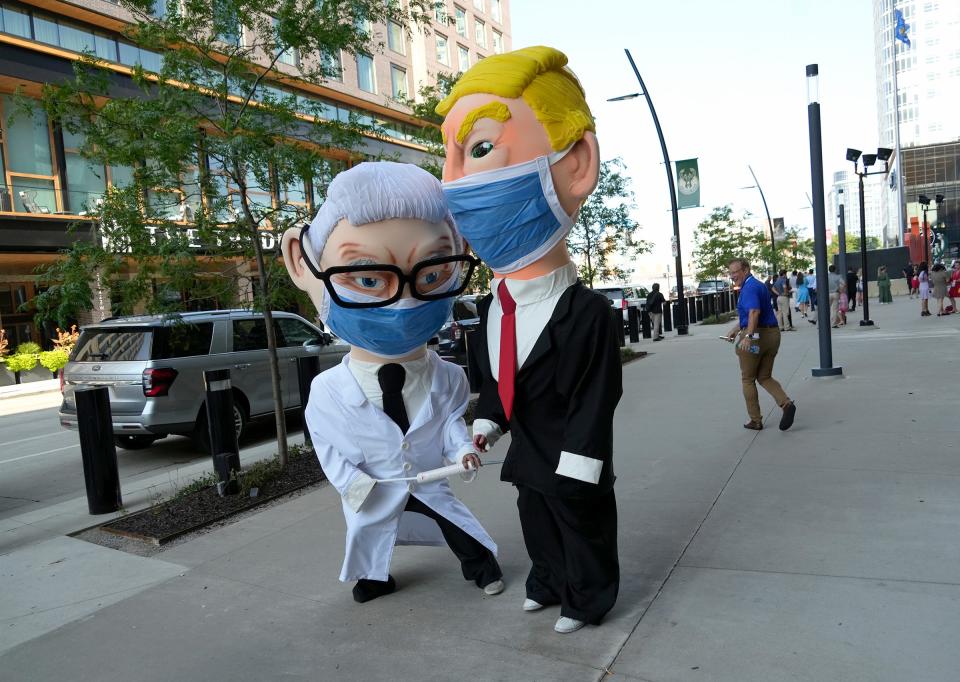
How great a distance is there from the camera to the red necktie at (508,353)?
3139 millimetres

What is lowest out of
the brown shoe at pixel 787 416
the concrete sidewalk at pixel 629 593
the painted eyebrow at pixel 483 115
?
the concrete sidewalk at pixel 629 593

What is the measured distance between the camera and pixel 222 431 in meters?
5.82

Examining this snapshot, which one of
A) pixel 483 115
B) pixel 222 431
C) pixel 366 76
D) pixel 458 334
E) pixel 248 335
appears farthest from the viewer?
pixel 366 76

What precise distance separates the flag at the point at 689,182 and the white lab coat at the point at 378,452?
15.4m

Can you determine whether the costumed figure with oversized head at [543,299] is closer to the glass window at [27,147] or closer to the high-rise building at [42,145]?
the high-rise building at [42,145]

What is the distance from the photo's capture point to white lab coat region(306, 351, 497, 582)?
353 centimetres

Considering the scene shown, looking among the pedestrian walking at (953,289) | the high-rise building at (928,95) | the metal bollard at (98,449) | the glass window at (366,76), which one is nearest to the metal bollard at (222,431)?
the metal bollard at (98,449)

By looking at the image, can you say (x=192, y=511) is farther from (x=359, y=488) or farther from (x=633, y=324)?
(x=633, y=324)

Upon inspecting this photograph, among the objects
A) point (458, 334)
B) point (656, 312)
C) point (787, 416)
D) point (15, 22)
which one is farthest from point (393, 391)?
point (15, 22)

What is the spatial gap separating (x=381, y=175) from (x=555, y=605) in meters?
2.19

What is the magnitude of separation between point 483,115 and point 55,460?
7939mm

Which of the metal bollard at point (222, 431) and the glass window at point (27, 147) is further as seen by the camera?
the glass window at point (27, 147)

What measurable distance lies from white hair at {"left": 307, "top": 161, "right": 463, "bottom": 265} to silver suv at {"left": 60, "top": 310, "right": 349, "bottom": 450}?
4.15 metres

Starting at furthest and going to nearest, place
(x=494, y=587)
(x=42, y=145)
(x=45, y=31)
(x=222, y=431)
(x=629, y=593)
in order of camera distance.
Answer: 1. (x=42, y=145)
2. (x=45, y=31)
3. (x=222, y=431)
4. (x=494, y=587)
5. (x=629, y=593)
